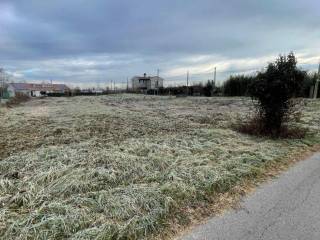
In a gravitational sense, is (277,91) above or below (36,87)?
above

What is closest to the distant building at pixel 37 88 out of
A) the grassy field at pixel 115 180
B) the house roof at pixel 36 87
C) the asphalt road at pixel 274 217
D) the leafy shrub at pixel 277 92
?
the house roof at pixel 36 87

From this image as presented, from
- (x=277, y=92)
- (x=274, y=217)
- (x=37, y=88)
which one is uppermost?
(x=277, y=92)

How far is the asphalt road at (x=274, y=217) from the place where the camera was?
9.61ft

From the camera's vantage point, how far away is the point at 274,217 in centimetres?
331

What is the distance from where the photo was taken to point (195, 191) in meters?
3.90

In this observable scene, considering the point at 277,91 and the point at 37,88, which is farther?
the point at 37,88

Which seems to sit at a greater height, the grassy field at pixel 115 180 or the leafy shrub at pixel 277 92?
the leafy shrub at pixel 277 92

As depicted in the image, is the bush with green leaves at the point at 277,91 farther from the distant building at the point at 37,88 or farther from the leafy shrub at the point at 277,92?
the distant building at the point at 37,88

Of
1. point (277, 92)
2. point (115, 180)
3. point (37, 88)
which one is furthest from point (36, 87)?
point (115, 180)

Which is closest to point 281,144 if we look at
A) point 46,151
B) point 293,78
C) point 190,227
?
point 293,78

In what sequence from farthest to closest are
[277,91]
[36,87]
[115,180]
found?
[36,87] → [277,91] → [115,180]

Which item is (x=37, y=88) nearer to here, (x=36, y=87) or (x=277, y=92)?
(x=36, y=87)

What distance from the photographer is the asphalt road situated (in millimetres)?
2930

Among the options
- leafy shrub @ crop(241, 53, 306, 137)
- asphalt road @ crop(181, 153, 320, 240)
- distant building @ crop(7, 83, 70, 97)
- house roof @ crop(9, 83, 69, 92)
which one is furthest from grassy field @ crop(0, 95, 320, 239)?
house roof @ crop(9, 83, 69, 92)
